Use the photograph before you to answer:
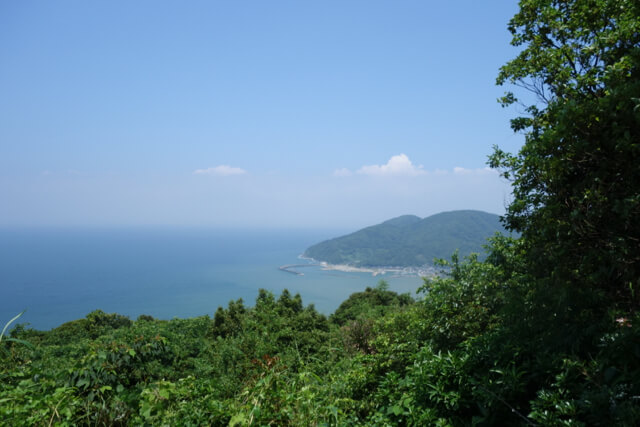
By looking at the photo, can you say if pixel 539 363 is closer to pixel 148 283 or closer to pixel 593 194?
pixel 593 194

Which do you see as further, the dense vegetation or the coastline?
the coastline

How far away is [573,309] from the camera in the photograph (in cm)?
212

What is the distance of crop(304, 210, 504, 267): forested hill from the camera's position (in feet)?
450

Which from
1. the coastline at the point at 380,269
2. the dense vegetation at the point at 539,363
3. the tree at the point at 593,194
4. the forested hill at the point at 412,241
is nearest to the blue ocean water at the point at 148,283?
the coastline at the point at 380,269

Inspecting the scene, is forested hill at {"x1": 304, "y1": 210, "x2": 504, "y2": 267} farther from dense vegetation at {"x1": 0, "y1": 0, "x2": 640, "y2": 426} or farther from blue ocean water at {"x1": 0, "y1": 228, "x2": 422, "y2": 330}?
dense vegetation at {"x1": 0, "y1": 0, "x2": 640, "y2": 426}

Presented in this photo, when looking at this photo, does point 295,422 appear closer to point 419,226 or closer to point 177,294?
point 177,294

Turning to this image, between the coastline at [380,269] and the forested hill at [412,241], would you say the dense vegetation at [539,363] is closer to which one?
the coastline at [380,269]

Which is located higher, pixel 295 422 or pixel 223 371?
pixel 295 422

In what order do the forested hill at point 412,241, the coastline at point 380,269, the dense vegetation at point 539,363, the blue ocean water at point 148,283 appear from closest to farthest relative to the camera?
the dense vegetation at point 539,363 → the blue ocean water at point 148,283 → the coastline at point 380,269 → the forested hill at point 412,241

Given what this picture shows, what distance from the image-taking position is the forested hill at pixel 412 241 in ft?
450

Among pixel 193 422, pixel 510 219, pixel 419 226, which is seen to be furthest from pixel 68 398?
pixel 419 226

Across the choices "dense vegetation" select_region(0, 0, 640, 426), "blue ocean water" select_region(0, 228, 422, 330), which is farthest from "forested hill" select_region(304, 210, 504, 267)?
"dense vegetation" select_region(0, 0, 640, 426)

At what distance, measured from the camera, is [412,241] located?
506ft

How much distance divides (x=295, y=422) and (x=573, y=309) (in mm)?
2042
